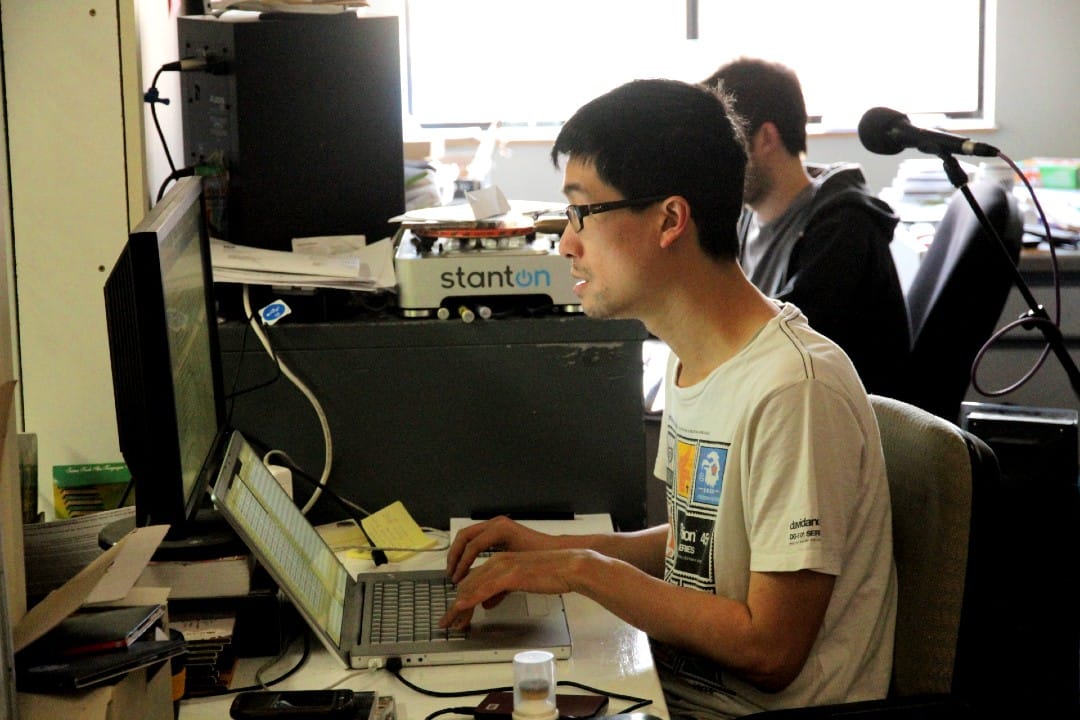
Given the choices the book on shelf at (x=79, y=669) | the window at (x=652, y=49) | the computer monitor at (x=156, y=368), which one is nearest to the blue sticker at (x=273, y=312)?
the computer monitor at (x=156, y=368)

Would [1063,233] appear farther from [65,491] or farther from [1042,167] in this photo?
[65,491]

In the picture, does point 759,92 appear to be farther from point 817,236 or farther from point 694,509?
point 694,509

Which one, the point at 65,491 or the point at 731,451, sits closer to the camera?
Answer: the point at 731,451

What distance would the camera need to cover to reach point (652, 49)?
15.6ft

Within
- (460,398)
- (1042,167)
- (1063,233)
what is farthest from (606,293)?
(1042,167)

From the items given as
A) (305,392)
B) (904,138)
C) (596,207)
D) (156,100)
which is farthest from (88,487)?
(904,138)

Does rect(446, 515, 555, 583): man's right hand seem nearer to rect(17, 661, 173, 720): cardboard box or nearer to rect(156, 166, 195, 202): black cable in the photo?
rect(17, 661, 173, 720): cardboard box

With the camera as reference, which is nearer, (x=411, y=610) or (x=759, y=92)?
(x=411, y=610)

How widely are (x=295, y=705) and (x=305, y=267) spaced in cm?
75

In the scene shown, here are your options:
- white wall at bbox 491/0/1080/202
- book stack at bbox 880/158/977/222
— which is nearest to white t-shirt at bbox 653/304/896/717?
book stack at bbox 880/158/977/222

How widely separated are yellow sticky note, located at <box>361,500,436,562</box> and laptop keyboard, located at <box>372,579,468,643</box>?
0.16m

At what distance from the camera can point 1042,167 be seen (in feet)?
13.9

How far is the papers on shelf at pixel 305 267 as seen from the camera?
64.4 inches

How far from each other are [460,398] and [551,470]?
0.54ft
